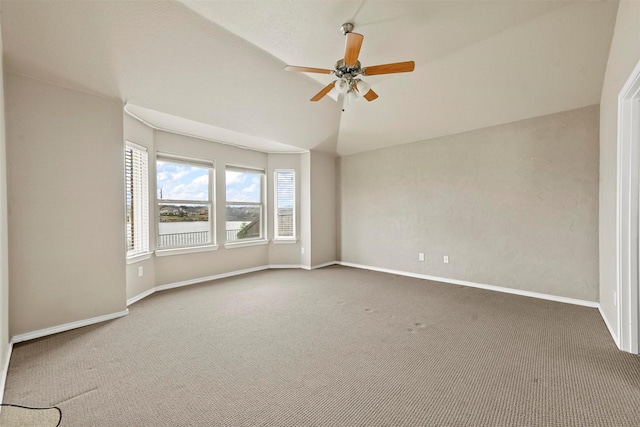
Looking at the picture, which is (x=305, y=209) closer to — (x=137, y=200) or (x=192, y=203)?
(x=192, y=203)

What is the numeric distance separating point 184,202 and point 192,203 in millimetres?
136

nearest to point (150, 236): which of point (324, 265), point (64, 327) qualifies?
point (64, 327)

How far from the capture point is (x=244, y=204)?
535 centimetres

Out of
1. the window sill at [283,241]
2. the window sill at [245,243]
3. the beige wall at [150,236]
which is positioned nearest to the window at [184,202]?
the beige wall at [150,236]

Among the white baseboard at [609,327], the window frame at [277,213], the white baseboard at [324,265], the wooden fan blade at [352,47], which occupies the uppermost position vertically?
the wooden fan blade at [352,47]

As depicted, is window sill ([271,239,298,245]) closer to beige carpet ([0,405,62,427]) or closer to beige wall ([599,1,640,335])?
beige carpet ([0,405,62,427])

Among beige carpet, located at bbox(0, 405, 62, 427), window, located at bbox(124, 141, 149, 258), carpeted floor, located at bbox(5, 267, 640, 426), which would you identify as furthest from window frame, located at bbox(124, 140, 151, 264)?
beige carpet, located at bbox(0, 405, 62, 427)

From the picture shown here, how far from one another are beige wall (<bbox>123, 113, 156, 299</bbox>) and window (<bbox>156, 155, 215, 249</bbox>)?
15 centimetres

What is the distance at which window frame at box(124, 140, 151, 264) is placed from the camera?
375 centimetres

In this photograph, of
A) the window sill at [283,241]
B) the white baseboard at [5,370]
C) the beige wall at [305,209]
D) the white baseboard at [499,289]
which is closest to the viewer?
the white baseboard at [5,370]

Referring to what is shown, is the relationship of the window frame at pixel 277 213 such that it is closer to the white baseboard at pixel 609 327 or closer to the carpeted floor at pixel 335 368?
the carpeted floor at pixel 335 368

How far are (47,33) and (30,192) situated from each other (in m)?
1.42

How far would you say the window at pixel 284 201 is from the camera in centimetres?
573

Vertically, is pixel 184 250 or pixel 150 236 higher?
pixel 150 236
